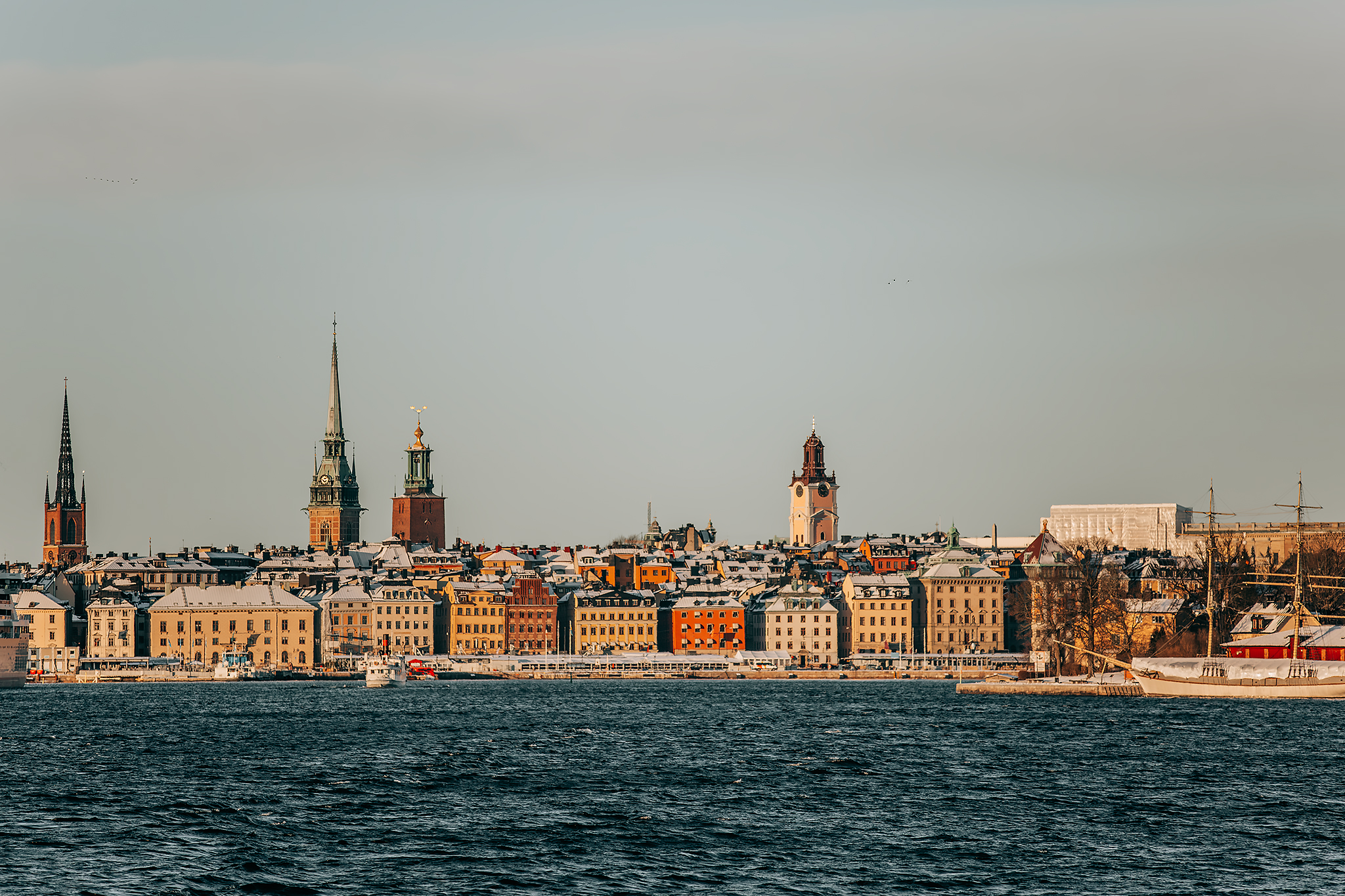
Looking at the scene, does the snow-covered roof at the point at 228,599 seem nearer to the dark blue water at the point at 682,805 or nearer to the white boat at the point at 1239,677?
the dark blue water at the point at 682,805

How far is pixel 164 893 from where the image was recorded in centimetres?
3097

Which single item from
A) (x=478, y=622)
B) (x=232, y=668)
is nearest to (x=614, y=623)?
(x=478, y=622)

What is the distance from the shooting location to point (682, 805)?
42469 mm

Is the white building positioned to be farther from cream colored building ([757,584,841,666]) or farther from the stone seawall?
the stone seawall

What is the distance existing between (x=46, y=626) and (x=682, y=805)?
392 ft

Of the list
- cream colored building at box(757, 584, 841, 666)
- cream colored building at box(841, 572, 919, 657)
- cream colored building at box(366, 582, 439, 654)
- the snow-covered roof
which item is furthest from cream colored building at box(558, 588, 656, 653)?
the snow-covered roof

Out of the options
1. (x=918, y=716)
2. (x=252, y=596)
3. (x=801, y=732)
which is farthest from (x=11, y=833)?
(x=252, y=596)

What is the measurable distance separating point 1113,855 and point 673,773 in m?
16.6

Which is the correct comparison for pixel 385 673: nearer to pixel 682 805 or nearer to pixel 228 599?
pixel 228 599

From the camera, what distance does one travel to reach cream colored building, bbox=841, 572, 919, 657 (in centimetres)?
15562

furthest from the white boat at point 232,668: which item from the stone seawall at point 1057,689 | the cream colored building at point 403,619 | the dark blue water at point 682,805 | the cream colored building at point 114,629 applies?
the dark blue water at point 682,805

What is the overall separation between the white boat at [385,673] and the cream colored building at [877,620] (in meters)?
38.2

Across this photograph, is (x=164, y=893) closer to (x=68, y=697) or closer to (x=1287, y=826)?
(x=1287, y=826)

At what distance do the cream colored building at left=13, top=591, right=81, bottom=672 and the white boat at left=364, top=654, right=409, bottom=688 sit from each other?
102ft
